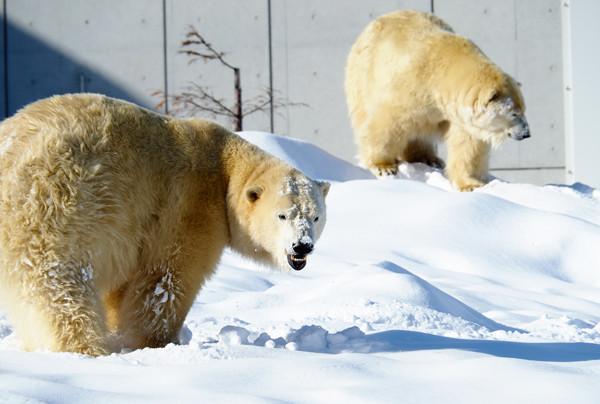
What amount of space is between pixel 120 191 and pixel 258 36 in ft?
29.9

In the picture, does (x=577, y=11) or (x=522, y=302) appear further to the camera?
(x=577, y=11)

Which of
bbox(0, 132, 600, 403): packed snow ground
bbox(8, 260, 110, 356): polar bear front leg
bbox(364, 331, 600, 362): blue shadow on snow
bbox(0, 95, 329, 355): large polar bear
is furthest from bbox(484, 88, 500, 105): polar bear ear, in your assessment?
bbox(8, 260, 110, 356): polar bear front leg

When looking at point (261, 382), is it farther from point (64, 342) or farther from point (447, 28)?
point (447, 28)

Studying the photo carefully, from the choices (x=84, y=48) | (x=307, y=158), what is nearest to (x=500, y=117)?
(x=307, y=158)

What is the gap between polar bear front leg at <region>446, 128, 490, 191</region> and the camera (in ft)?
24.5

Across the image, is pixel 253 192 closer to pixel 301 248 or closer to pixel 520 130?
pixel 301 248

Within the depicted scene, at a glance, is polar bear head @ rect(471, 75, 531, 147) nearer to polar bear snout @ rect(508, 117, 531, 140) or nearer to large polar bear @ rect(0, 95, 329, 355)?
polar bear snout @ rect(508, 117, 531, 140)

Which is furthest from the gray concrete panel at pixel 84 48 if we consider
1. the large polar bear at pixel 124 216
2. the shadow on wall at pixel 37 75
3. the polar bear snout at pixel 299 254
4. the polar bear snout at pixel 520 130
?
the polar bear snout at pixel 299 254

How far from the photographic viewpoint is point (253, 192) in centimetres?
301

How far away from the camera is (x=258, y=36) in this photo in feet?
37.9

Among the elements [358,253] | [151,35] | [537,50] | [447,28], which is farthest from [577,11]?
[358,253]

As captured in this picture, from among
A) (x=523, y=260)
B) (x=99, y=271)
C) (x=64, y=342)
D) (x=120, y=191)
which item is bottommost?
(x=523, y=260)

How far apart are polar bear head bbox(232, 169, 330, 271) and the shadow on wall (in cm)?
903

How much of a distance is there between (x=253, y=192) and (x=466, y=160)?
4841mm
